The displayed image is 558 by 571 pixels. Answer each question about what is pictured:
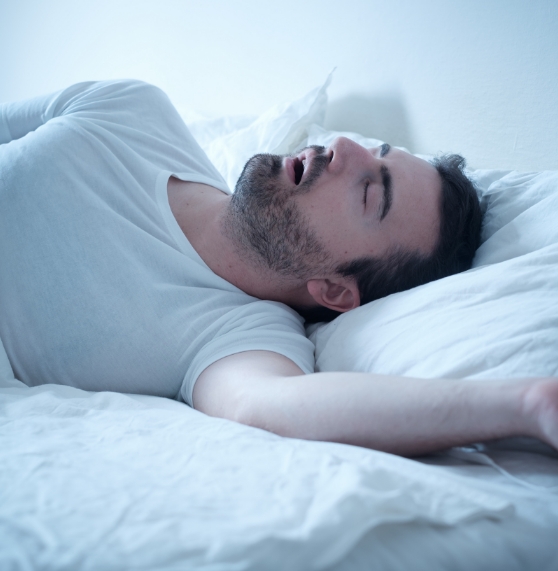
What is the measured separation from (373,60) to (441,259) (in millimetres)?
754

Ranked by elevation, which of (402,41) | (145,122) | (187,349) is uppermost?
(402,41)

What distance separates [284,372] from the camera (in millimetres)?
742

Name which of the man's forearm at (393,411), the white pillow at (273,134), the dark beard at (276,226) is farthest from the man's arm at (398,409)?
the white pillow at (273,134)

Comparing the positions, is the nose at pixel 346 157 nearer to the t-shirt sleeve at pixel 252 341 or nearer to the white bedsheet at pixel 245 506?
the t-shirt sleeve at pixel 252 341

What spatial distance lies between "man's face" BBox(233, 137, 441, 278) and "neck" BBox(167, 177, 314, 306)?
35 millimetres

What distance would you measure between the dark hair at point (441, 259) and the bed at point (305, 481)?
0.72 feet

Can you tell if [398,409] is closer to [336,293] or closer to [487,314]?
[487,314]

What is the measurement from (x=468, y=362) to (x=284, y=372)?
0.89 ft

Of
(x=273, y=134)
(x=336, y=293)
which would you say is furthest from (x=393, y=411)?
(x=273, y=134)

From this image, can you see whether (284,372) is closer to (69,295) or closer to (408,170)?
(69,295)

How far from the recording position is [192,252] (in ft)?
3.33

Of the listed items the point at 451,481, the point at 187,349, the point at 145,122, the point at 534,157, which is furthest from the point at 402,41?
the point at 451,481

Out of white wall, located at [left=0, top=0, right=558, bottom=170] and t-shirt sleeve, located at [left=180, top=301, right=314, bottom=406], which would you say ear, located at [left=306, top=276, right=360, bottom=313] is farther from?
white wall, located at [left=0, top=0, right=558, bottom=170]

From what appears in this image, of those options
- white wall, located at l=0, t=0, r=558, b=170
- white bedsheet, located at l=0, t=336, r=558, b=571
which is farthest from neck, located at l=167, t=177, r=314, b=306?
white wall, located at l=0, t=0, r=558, b=170
